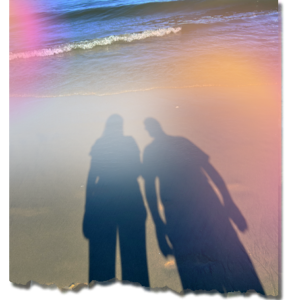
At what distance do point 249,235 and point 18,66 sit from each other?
32.4ft

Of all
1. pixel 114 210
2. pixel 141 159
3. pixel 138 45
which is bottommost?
pixel 114 210

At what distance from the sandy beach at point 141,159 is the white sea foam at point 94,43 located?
5.15 meters

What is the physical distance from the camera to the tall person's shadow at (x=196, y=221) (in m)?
2.23

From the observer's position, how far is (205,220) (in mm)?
2770

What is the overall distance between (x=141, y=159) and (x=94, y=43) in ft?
29.7

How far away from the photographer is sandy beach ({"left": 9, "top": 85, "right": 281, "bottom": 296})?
96.4 inches

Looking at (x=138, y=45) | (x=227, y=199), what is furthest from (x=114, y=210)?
(x=138, y=45)

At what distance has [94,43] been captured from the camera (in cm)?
1055

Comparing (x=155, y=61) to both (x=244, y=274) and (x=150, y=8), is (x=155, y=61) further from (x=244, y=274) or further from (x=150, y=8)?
(x=150, y=8)

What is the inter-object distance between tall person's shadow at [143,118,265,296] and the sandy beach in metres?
0.09

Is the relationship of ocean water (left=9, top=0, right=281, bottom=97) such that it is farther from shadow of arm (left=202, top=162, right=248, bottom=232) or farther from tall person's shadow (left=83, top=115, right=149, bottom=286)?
tall person's shadow (left=83, top=115, right=149, bottom=286)

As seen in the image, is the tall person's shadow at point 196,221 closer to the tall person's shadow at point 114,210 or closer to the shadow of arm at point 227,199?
the shadow of arm at point 227,199

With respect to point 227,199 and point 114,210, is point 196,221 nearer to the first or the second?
point 227,199

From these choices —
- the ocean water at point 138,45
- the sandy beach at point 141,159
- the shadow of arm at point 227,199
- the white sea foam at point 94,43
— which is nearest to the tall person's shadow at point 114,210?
the sandy beach at point 141,159
